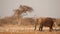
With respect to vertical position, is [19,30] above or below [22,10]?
below

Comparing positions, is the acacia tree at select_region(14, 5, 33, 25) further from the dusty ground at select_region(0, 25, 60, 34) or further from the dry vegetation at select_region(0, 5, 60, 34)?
the dusty ground at select_region(0, 25, 60, 34)

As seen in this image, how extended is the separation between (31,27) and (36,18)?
0.47 feet

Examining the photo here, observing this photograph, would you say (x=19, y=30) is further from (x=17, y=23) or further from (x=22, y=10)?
(x=22, y=10)

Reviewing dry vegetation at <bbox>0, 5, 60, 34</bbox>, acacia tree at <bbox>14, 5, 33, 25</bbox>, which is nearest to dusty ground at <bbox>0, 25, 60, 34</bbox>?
dry vegetation at <bbox>0, 5, 60, 34</bbox>

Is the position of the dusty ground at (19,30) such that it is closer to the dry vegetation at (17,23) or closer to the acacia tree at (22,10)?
the dry vegetation at (17,23)

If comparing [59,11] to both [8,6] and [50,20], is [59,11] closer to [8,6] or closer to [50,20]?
[50,20]

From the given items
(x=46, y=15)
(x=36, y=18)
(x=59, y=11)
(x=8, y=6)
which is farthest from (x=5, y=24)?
(x=59, y=11)

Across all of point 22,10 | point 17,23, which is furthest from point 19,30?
point 22,10

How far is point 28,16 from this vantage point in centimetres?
199

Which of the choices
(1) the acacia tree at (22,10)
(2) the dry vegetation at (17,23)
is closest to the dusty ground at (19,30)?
(2) the dry vegetation at (17,23)

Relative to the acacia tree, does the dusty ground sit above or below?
below

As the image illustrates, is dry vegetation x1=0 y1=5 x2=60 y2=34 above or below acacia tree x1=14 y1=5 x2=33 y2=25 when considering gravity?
below

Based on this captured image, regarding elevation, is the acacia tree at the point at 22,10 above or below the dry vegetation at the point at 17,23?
above

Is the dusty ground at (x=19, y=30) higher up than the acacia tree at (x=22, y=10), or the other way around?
the acacia tree at (x=22, y=10)
